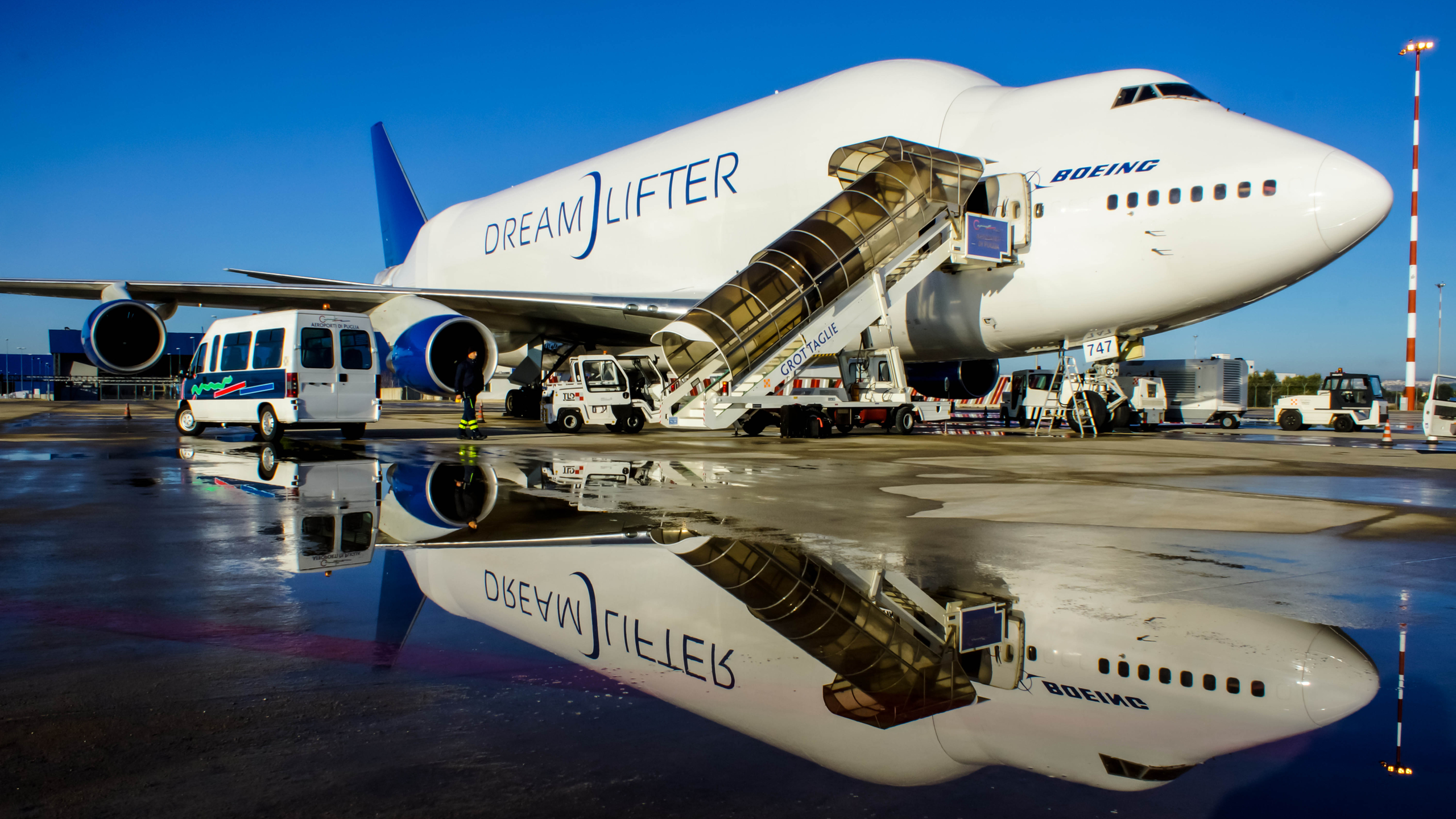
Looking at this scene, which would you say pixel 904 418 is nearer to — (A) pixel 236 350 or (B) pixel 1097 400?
(B) pixel 1097 400

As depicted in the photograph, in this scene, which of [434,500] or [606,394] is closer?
[434,500]

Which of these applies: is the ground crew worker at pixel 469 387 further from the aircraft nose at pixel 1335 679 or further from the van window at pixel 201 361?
the aircraft nose at pixel 1335 679

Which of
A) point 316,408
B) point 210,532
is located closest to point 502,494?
point 210,532

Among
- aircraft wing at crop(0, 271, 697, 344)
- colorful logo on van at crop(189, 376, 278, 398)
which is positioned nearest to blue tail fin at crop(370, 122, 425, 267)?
aircraft wing at crop(0, 271, 697, 344)

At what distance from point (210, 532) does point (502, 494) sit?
2012 mm

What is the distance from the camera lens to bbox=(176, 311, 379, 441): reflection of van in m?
12.3

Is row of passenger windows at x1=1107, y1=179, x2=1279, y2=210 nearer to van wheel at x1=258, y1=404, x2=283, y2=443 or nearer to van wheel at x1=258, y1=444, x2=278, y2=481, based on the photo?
van wheel at x1=258, y1=444, x2=278, y2=481

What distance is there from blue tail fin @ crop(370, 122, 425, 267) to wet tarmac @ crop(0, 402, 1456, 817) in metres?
20.3

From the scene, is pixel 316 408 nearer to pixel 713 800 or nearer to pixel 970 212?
pixel 970 212

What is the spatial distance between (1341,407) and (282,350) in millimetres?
24465

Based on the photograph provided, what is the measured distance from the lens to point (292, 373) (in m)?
12.2

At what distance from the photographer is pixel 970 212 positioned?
11.5 metres

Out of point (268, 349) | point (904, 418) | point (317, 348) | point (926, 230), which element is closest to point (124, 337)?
point (268, 349)

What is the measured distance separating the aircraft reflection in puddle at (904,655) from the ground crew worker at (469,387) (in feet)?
31.7
